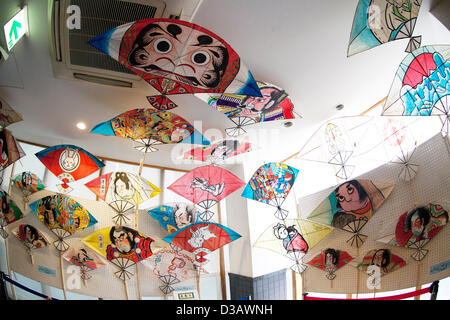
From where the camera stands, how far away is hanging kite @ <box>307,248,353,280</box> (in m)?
4.08

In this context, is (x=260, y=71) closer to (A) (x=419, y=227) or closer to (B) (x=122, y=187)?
(A) (x=419, y=227)

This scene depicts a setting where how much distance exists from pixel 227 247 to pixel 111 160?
382cm

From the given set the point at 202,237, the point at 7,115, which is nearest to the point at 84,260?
the point at 202,237

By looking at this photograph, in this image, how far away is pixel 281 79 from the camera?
141 inches

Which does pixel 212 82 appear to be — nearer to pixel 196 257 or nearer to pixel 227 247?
pixel 196 257

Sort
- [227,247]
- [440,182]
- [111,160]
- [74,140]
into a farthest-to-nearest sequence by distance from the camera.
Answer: [227,247], [111,160], [74,140], [440,182]

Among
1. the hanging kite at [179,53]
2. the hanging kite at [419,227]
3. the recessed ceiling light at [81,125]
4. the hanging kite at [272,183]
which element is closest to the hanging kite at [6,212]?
the recessed ceiling light at [81,125]

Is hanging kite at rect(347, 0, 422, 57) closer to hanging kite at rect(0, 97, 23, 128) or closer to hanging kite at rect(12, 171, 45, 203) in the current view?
hanging kite at rect(0, 97, 23, 128)

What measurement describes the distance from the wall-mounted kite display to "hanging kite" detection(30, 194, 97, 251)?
500 cm

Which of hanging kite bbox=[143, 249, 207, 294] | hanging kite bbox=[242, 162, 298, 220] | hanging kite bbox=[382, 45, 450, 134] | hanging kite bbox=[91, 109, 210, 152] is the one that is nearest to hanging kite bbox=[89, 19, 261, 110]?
hanging kite bbox=[91, 109, 210, 152]

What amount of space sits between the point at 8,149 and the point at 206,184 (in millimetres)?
3127

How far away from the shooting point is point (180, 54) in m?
2.06

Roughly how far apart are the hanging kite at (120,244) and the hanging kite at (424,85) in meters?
4.47

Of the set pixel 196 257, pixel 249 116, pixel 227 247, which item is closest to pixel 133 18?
pixel 249 116
